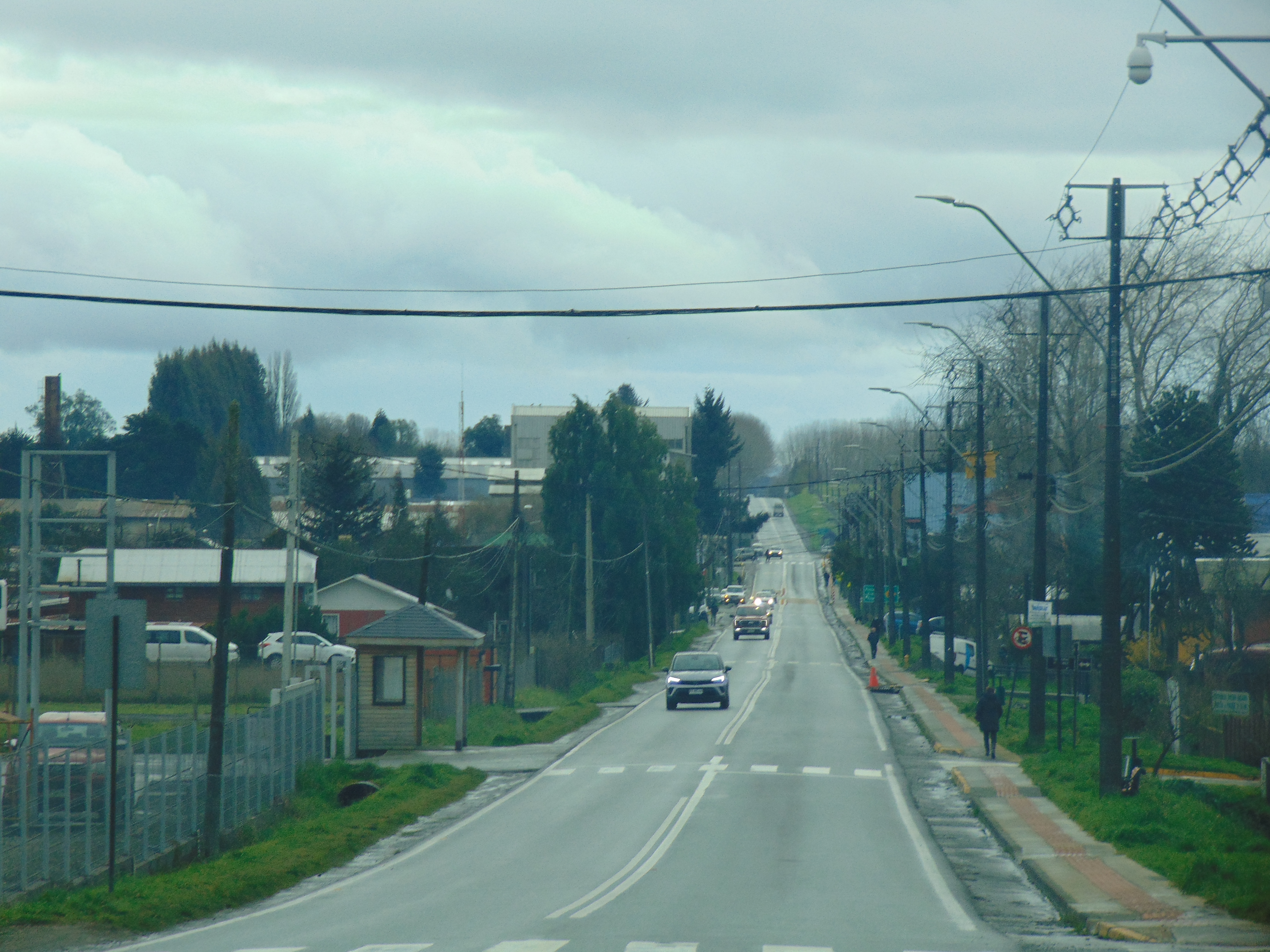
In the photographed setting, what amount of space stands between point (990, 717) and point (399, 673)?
13453 millimetres

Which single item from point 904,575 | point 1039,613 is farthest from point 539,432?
point 1039,613

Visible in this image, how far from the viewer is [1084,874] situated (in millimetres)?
15633

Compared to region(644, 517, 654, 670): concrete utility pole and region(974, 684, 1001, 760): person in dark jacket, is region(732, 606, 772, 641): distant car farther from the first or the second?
region(974, 684, 1001, 760): person in dark jacket

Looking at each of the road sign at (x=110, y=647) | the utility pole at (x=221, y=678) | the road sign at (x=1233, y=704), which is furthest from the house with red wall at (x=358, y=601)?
the road sign at (x=110, y=647)

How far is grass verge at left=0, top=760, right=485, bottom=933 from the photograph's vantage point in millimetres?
13875

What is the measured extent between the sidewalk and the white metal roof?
40391mm

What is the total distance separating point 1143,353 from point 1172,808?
35366mm

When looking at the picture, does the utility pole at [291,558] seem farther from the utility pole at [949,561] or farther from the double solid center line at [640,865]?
the utility pole at [949,561]

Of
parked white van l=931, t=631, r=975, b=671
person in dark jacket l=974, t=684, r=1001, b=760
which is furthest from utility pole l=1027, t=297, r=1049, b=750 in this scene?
parked white van l=931, t=631, r=975, b=671

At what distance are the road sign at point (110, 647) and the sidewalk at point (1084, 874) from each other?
411 inches

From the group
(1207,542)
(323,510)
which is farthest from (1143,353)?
(323,510)

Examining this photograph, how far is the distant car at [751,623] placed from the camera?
253 feet

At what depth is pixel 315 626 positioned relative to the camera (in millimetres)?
56375

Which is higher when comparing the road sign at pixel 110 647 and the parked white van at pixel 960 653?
the road sign at pixel 110 647
